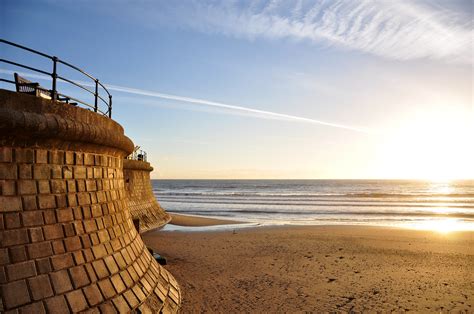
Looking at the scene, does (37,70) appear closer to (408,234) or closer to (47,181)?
(47,181)

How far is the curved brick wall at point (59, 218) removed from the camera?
162 inches

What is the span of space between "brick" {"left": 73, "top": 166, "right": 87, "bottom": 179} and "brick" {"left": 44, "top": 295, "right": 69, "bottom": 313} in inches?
65.7

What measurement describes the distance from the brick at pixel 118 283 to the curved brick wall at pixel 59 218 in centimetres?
2

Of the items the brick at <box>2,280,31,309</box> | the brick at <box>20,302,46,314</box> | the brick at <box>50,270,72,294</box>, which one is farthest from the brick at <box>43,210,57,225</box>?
the brick at <box>20,302,46,314</box>

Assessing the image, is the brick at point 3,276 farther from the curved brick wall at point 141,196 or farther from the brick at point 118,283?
the curved brick wall at point 141,196

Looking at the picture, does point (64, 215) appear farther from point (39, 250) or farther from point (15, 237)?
point (15, 237)

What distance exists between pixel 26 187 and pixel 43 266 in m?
1.01

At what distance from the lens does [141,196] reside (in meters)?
19.3

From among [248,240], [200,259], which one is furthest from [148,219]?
[200,259]

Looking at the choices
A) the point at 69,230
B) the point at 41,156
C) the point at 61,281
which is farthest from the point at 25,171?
the point at 61,281

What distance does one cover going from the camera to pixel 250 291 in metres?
8.81

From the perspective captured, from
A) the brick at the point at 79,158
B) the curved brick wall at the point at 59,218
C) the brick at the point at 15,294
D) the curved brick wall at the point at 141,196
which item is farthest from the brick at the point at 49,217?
the curved brick wall at the point at 141,196

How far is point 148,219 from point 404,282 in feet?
45.1

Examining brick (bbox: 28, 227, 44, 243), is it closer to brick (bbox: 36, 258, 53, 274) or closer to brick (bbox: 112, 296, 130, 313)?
brick (bbox: 36, 258, 53, 274)
